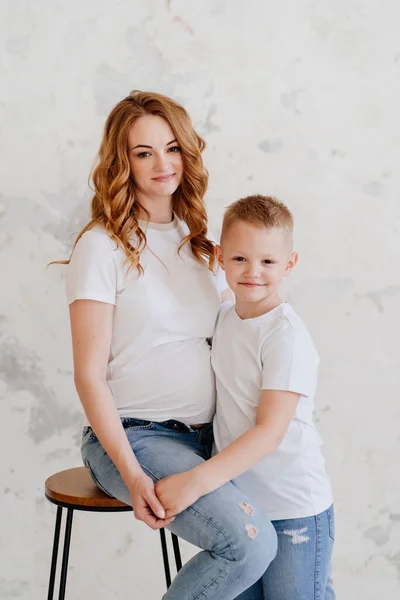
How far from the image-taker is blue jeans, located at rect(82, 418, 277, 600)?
1429 millimetres

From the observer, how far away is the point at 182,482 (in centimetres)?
148

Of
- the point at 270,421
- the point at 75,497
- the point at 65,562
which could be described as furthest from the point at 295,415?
the point at 65,562

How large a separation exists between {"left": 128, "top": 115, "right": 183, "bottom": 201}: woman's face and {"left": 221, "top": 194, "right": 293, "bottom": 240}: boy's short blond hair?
21cm

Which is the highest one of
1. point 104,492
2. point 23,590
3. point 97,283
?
point 97,283

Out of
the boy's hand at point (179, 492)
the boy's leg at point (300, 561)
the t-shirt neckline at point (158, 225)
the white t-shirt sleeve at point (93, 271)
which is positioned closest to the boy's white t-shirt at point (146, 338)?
the white t-shirt sleeve at point (93, 271)

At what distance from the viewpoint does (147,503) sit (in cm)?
151

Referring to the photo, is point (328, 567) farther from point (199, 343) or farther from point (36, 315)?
point (36, 315)

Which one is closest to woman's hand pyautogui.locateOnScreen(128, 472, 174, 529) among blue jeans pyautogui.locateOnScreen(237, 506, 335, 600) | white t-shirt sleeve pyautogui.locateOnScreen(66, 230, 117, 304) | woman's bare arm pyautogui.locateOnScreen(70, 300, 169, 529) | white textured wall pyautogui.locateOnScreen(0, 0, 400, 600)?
woman's bare arm pyautogui.locateOnScreen(70, 300, 169, 529)

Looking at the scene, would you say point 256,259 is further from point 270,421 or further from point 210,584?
point 210,584

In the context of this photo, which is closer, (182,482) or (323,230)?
(182,482)

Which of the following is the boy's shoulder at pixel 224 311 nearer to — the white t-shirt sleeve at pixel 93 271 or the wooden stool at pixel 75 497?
the white t-shirt sleeve at pixel 93 271

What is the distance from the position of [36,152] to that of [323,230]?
0.88 meters

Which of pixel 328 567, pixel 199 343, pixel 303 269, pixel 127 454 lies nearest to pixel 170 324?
pixel 199 343

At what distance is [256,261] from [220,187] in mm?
743
